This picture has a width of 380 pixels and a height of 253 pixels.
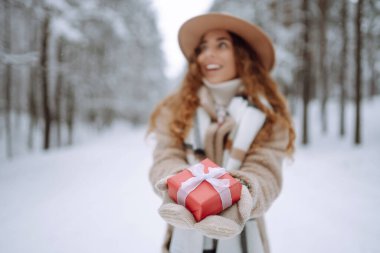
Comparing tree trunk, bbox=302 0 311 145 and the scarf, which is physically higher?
tree trunk, bbox=302 0 311 145

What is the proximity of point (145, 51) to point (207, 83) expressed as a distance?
22674 mm

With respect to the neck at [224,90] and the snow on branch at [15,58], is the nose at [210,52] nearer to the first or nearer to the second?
the neck at [224,90]

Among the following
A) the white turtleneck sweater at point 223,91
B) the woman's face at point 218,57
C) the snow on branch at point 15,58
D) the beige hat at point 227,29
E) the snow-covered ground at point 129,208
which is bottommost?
the snow-covered ground at point 129,208

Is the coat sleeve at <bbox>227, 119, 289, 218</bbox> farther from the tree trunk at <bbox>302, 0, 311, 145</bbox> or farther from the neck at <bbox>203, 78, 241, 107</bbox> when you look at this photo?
the tree trunk at <bbox>302, 0, 311, 145</bbox>

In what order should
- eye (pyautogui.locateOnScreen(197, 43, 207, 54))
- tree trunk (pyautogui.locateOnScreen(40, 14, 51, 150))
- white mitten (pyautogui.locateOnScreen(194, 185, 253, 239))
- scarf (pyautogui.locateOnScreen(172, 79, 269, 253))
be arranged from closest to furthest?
white mitten (pyautogui.locateOnScreen(194, 185, 253, 239)) → scarf (pyautogui.locateOnScreen(172, 79, 269, 253)) → eye (pyautogui.locateOnScreen(197, 43, 207, 54)) → tree trunk (pyautogui.locateOnScreen(40, 14, 51, 150))

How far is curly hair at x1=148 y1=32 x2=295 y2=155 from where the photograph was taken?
5.55ft

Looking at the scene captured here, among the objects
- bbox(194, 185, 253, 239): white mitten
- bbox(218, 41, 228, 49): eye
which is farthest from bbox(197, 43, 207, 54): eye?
bbox(194, 185, 253, 239): white mitten

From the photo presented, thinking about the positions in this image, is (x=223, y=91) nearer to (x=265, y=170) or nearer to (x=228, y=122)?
(x=228, y=122)

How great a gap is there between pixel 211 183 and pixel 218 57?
115cm

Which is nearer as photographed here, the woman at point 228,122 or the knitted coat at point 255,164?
the knitted coat at point 255,164

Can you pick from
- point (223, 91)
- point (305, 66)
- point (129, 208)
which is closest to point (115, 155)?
point (129, 208)

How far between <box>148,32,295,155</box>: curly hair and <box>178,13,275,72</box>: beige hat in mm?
65

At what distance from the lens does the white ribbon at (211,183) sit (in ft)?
3.43

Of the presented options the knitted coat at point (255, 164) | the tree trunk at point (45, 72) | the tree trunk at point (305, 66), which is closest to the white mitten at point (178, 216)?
the knitted coat at point (255, 164)
